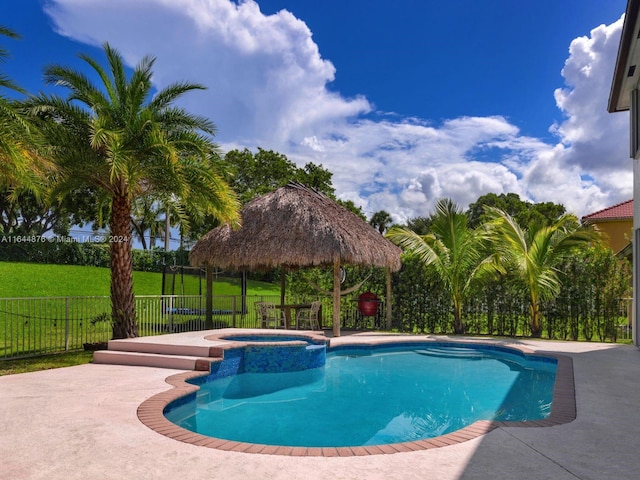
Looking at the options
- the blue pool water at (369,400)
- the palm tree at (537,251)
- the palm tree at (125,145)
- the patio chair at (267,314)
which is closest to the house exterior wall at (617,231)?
the palm tree at (537,251)

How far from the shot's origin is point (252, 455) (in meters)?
4.11

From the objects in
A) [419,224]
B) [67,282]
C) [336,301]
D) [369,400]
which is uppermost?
[419,224]

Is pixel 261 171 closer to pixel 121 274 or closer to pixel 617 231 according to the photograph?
pixel 617 231

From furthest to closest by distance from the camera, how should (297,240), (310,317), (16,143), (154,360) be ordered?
(310,317) → (297,240) → (154,360) → (16,143)

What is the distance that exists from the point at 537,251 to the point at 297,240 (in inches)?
258

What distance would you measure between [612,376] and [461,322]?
7270 mm

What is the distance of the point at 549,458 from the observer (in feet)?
13.1

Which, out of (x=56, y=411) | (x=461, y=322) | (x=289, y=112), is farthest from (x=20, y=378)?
(x=461, y=322)

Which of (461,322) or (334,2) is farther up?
(334,2)

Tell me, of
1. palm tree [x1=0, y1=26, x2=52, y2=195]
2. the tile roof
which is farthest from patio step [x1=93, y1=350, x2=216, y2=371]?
the tile roof

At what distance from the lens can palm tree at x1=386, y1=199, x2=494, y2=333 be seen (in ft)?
48.3

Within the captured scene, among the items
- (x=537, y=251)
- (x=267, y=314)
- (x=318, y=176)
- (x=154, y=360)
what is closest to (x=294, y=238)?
(x=267, y=314)

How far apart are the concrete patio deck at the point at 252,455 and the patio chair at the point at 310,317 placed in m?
8.55

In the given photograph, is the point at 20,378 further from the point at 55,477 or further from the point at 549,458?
the point at 549,458
